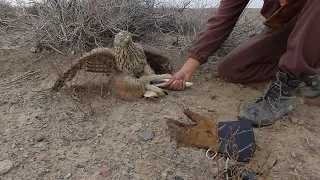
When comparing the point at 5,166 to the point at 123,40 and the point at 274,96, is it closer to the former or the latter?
the point at 123,40

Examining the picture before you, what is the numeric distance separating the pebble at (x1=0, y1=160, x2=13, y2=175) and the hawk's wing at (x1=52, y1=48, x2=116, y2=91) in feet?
3.06

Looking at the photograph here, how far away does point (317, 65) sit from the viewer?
299 cm

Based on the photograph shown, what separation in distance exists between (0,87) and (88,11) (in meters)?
→ 1.11

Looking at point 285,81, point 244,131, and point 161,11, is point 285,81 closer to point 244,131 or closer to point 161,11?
point 244,131

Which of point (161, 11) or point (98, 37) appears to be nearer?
point (98, 37)

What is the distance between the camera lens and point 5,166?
230cm

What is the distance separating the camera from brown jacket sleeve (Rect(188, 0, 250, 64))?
3207 millimetres

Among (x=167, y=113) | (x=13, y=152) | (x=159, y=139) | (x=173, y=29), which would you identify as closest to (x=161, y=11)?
(x=173, y=29)

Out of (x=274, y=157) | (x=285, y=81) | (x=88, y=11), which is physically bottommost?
(x=274, y=157)

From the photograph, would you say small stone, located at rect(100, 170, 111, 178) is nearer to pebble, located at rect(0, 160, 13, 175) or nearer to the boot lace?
pebble, located at rect(0, 160, 13, 175)

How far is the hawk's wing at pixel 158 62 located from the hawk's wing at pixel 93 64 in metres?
0.38

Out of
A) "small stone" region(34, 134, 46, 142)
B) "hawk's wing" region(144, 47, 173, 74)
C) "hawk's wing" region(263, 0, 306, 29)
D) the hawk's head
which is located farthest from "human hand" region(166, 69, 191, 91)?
"small stone" region(34, 134, 46, 142)

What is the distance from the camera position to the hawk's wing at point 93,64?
9.97ft

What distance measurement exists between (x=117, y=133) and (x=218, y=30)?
131cm
